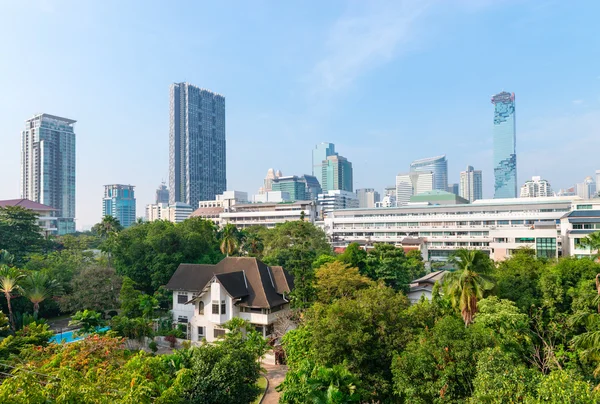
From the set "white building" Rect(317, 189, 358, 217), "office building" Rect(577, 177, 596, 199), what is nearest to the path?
"white building" Rect(317, 189, 358, 217)

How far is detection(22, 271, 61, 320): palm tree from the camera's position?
29922 mm

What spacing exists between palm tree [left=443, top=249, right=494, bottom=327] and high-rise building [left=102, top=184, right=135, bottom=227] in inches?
7646

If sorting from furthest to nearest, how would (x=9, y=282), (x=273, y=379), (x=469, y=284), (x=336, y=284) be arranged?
1. (x=336, y=284)
2. (x=9, y=282)
3. (x=273, y=379)
4. (x=469, y=284)

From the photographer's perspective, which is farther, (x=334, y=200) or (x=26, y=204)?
(x=334, y=200)

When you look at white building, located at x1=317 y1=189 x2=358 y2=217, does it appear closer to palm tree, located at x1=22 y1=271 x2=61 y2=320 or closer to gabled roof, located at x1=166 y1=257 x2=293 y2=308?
gabled roof, located at x1=166 y1=257 x2=293 y2=308

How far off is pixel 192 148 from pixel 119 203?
4755cm

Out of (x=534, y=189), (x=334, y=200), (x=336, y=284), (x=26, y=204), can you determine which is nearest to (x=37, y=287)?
(x=336, y=284)

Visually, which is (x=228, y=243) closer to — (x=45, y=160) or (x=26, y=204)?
(x=26, y=204)

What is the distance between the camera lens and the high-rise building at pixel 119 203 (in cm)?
19088

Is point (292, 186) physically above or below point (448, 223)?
above

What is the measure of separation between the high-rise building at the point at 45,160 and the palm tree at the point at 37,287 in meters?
104

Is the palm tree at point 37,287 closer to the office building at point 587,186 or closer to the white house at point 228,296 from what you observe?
the white house at point 228,296

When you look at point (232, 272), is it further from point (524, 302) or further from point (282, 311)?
point (524, 302)

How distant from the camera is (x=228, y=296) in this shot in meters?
26.5
